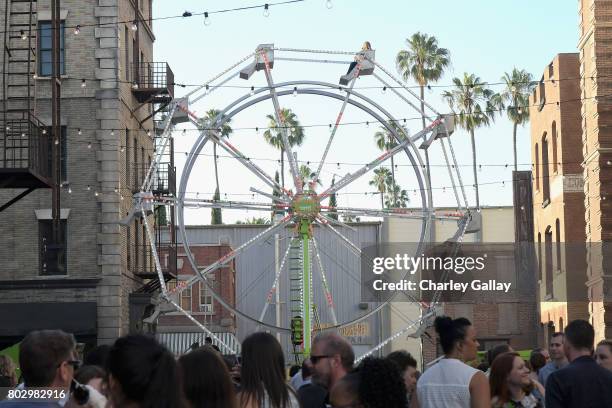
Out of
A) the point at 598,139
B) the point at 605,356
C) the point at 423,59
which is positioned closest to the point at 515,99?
the point at 423,59

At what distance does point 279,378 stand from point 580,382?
3453 mm

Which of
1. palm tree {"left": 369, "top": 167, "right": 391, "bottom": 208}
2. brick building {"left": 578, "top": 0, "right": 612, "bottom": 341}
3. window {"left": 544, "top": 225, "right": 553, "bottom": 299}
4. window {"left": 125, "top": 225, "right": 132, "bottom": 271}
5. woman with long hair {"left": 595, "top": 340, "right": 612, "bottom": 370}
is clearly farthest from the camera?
palm tree {"left": 369, "top": 167, "right": 391, "bottom": 208}

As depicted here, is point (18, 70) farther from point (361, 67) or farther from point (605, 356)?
point (605, 356)

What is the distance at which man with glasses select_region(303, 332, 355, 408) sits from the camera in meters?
8.75

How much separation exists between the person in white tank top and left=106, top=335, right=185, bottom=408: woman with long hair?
12.7ft

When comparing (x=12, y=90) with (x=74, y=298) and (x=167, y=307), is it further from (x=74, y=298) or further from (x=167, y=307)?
(x=167, y=307)

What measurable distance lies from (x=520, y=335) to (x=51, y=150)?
23.9m

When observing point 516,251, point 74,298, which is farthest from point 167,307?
point 516,251

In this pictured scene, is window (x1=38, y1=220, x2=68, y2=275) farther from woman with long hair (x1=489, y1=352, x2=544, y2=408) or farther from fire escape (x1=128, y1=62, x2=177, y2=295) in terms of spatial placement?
woman with long hair (x1=489, y1=352, x2=544, y2=408)

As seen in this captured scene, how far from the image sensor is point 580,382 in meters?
10.3

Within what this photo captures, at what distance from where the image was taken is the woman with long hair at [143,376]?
5586mm

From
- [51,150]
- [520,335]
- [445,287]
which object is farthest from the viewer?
[520,335]

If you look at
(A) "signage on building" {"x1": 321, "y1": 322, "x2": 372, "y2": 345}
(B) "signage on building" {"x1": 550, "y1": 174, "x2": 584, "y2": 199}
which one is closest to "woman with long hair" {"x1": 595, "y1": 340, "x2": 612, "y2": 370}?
(B) "signage on building" {"x1": 550, "y1": 174, "x2": 584, "y2": 199}

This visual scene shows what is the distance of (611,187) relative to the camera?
3825 cm
